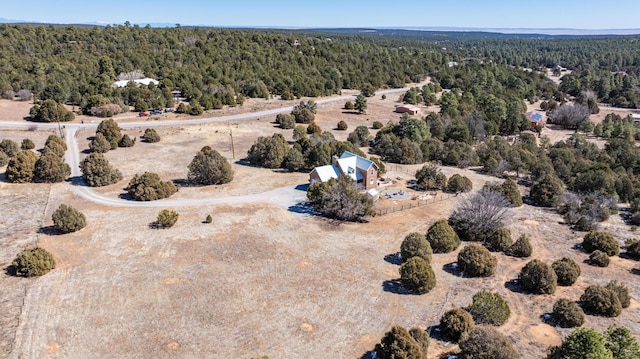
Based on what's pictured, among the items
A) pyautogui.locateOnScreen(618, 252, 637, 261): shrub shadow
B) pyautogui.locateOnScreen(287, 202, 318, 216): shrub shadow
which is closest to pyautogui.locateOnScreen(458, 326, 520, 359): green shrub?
pyautogui.locateOnScreen(618, 252, 637, 261): shrub shadow

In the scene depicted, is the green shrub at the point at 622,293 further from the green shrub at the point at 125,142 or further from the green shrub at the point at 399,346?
the green shrub at the point at 125,142

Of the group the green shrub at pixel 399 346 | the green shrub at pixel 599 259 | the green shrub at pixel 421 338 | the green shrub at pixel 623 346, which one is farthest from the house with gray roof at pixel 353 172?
the green shrub at pixel 623 346

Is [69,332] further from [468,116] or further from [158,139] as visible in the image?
[468,116]

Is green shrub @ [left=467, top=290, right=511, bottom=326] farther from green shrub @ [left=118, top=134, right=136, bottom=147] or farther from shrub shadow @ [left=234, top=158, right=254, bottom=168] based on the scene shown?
green shrub @ [left=118, top=134, right=136, bottom=147]

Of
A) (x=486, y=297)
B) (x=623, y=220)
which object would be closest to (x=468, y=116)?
(x=623, y=220)

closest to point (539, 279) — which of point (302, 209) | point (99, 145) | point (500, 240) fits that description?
point (500, 240)

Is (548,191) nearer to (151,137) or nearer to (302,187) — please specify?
(302,187)
